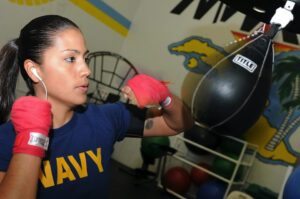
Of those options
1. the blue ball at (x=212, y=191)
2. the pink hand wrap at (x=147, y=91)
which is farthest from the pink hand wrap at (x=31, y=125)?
the blue ball at (x=212, y=191)

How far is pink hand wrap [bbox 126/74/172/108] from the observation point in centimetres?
108

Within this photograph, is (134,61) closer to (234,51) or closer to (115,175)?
(115,175)

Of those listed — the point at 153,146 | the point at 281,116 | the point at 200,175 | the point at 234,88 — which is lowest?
the point at 200,175

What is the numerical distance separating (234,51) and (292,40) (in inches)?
90.4

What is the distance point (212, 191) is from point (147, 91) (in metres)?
2.02

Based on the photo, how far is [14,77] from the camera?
107 cm

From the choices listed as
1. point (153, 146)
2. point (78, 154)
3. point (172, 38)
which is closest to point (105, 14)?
point (172, 38)

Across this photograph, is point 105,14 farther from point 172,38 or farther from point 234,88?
point 234,88

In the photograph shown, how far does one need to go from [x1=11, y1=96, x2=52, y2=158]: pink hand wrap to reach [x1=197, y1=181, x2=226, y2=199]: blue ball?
7.55 ft

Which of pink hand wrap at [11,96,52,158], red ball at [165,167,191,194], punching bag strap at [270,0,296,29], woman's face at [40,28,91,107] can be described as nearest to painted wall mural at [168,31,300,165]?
red ball at [165,167,191,194]

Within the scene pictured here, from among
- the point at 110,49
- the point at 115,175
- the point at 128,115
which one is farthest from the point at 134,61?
the point at 128,115

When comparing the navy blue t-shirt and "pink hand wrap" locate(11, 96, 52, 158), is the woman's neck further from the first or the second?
"pink hand wrap" locate(11, 96, 52, 158)

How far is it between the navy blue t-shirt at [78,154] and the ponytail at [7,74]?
12 cm

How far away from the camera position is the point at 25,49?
103cm
